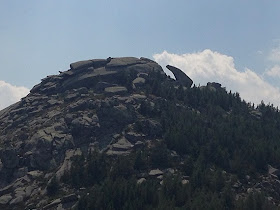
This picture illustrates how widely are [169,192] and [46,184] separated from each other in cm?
3621

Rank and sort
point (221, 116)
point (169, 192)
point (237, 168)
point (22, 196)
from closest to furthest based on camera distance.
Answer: point (169, 192), point (22, 196), point (237, 168), point (221, 116)

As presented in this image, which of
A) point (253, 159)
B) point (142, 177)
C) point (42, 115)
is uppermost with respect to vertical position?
point (42, 115)

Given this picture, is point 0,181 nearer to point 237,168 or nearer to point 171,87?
point 237,168

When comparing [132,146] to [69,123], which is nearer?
[132,146]

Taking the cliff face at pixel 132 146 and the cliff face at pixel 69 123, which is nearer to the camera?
the cliff face at pixel 132 146

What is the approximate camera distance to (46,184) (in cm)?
11200

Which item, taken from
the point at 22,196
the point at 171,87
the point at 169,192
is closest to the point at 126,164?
the point at 169,192

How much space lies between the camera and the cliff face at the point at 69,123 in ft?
391

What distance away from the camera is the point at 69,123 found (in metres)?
141

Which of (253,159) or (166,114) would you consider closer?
(253,159)

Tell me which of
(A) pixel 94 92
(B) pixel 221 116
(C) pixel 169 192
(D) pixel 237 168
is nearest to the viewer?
(C) pixel 169 192

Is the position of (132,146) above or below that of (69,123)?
below

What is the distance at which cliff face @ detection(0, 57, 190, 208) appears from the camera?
119m

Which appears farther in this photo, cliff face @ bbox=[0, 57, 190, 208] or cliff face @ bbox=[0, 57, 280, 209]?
cliff face @ bbox=[0, 57, 190, 208]
